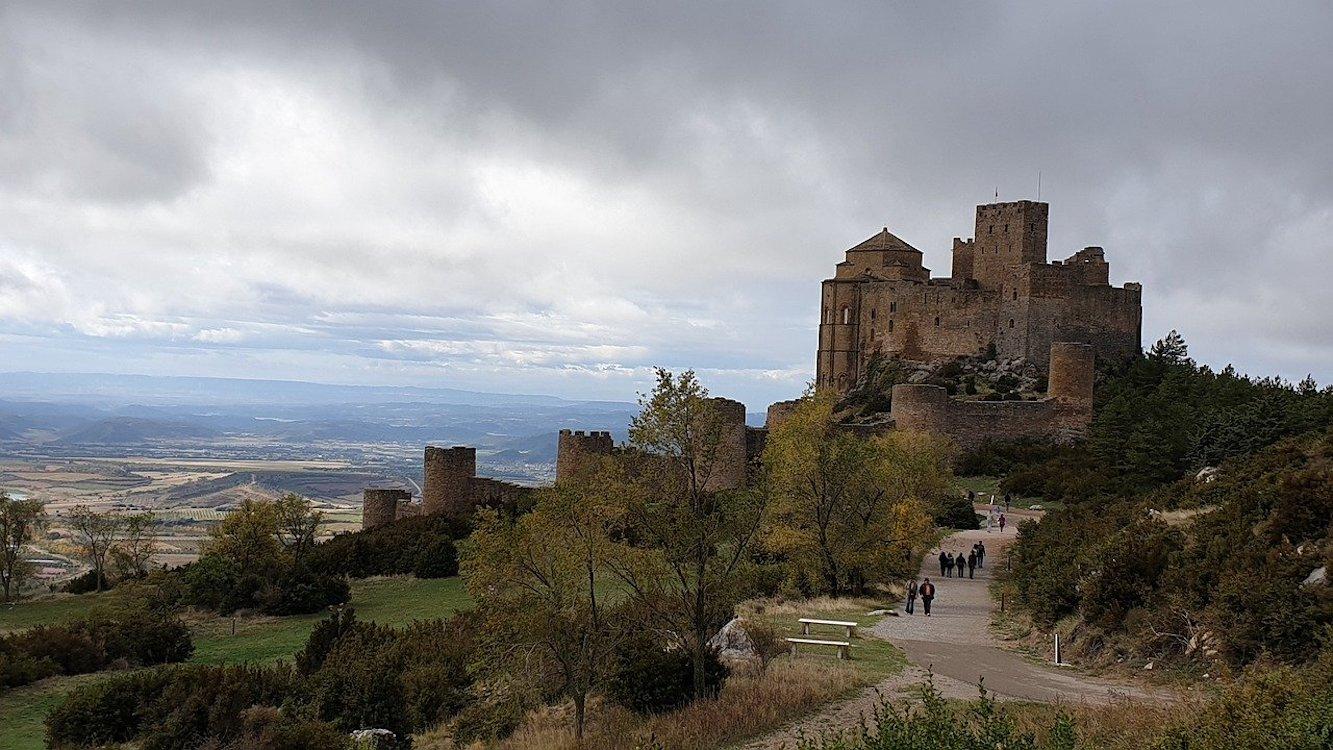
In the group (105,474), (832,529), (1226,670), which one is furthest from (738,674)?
(105,474)

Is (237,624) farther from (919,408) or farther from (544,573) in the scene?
(919,408)

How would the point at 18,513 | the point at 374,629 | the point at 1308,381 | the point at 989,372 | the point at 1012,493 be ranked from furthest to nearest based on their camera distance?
the point at 989,372 < the point at 1012,493 < the point at 1308,381 < the point at 18,513 < the point at 374,629

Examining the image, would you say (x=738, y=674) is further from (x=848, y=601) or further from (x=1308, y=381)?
(x=1308, y=381)

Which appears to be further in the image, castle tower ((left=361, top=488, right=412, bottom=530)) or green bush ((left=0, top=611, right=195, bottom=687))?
castle tower ((left=361, top=488, right=412, bottom=530))

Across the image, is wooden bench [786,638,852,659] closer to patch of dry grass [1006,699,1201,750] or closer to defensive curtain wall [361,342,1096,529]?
patch of dry grass [1006,699,1201,750]

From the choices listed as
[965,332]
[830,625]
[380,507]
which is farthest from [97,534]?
[965,332]

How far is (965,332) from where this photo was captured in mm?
59406

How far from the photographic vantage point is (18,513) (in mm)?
32250

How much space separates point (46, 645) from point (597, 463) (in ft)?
41.0

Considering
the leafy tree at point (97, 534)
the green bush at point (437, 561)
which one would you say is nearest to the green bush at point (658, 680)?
the green bush at point (437, 561)

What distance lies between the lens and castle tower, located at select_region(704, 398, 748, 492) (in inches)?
554

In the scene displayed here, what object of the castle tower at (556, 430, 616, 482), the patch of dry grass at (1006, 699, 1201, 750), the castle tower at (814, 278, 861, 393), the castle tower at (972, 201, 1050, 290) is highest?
the castle tower at (972, 201, 1050, 290)

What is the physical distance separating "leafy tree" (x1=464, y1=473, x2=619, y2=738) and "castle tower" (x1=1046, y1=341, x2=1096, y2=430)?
40091mm

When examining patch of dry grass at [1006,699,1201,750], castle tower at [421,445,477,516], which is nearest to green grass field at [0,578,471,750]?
castle tower at [421,445,477,516]
